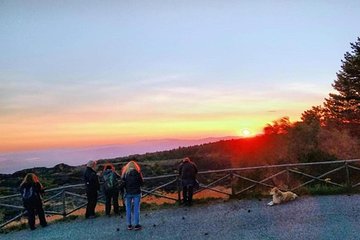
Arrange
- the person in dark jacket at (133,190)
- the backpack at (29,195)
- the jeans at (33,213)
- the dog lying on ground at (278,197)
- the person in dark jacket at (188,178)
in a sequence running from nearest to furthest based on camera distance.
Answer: the person in dark jacket at (133,190) → the dog lying on ground at (278,197) → the backpack at (29,195) → the jeans at (33,213) → the person in dark jacket at (188,178)

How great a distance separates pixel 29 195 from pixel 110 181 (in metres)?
2.61

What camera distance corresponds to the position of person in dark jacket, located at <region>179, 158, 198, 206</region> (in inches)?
A: 565

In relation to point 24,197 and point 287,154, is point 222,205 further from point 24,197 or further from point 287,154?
point 287,154

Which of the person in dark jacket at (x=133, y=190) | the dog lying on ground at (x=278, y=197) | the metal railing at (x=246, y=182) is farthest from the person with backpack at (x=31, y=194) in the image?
the dog lying on ground at (x=278, y=197)

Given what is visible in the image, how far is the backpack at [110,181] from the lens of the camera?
14.4m

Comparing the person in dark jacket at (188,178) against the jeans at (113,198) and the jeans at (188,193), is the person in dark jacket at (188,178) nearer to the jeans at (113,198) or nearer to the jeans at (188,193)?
the jeans at (188,193)

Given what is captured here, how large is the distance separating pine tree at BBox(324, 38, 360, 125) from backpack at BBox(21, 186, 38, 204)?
113 feet

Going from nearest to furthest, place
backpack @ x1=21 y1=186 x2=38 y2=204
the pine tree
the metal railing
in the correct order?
backpack @ x1=21 y1=186 x2=38 y2=204 < the metal railing < the pine tree

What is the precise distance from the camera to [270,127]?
1911 inches

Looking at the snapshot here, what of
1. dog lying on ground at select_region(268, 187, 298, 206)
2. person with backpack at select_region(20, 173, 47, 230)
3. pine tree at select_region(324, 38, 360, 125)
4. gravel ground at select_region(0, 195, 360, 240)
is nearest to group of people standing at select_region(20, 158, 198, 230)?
person with backpack at select_region(20, 173, 47, 230)

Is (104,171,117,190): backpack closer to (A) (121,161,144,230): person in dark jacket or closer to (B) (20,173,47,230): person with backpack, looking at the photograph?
(B) (20,173,47,230): person with backpack

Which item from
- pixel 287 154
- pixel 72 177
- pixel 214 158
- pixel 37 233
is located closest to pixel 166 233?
pixel 37 233

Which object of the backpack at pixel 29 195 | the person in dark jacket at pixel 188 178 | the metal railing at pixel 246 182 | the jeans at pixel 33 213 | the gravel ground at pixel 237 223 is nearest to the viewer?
the gravel ground at pixel 237 223

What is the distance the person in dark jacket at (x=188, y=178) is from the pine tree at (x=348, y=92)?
101 ft
